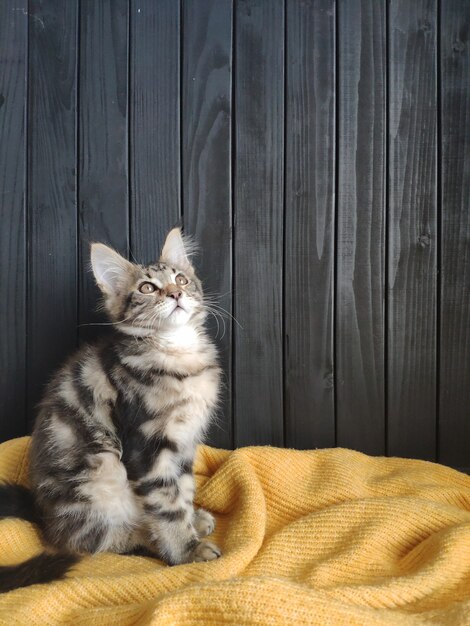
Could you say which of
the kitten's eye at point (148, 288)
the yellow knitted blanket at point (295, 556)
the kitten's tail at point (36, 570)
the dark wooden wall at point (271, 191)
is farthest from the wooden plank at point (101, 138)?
the kitten's tail at point (36, 570)

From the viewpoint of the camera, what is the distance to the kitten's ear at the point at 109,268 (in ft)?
5.09

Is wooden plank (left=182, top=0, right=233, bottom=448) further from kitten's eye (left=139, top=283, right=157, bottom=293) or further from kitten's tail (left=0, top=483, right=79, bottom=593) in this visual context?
kitten's tail (left=0, top=483, right=79, bottom=593)

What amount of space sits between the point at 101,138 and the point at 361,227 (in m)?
0.91

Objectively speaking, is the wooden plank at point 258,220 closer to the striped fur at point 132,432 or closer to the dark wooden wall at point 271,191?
the dark wooden wall at point 271,191

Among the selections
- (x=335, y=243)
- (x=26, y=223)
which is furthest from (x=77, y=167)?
(x=335, y=243)

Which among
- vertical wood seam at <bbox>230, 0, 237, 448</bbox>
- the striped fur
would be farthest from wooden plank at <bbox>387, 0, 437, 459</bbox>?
the striped fur

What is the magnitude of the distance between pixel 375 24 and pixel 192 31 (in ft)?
1.95

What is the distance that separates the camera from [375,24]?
176 cm

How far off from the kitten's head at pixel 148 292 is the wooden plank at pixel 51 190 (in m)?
0.29

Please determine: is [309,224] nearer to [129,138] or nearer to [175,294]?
[175,294]

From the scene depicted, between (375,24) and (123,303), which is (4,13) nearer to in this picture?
(123,303)

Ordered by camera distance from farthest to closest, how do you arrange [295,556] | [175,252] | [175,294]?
[175,252] → [175,294] → [295,556]

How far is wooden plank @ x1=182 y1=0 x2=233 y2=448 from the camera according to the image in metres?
1.77

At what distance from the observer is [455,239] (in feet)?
5.82
